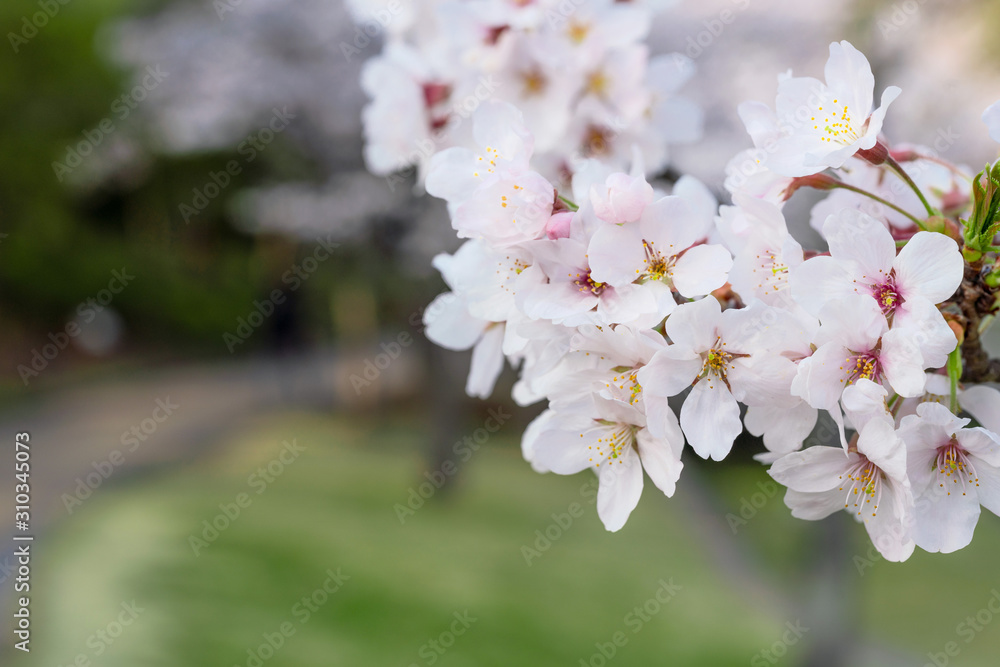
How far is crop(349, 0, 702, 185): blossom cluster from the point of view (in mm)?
1108

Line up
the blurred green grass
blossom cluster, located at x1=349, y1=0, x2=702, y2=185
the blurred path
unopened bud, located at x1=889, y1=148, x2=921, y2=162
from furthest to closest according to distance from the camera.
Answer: the blurred path
the blurred green grass
blossom cluster, located at x1=349, y1=0, x2=702, y2=185
unopened bud, located at x1=889, y1=148, x2=921, y2=162

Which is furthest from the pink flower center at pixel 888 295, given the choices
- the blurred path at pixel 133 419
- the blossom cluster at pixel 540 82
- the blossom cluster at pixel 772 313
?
the blurred path at pixel 133 419

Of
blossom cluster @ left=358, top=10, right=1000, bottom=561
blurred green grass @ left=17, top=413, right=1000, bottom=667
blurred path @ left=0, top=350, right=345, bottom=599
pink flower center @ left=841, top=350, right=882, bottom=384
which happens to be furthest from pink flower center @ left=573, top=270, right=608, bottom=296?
blurred path @ left=0, top=350, right=345, bottom=599

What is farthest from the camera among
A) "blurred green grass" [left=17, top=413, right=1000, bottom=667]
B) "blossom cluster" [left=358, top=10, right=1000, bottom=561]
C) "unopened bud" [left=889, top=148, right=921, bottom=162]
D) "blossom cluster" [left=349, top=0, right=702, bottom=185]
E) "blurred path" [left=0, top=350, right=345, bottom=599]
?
"blurred path" [left=0, top=350, right=345, bottom=599]

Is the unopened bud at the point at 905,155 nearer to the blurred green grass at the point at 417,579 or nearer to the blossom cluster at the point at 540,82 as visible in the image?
the blossom cluster at the point at 540,82

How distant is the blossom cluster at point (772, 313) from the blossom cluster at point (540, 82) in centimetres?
38

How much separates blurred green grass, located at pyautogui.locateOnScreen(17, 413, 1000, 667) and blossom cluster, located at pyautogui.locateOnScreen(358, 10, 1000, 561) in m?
2.97

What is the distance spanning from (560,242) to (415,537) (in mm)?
5500

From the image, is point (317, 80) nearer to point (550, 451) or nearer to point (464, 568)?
point (464, 568)

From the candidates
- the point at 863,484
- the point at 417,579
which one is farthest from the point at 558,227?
the point at 417,579

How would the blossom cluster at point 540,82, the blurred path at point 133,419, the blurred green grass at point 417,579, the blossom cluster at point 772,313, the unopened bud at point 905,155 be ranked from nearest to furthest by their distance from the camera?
the blossom cluster at point 772,313 < the unopened bud at point 905,155 < the blossom cluster at point 540,82 < the blurred green grass at point 417,579 < the blurred path at point 133,419

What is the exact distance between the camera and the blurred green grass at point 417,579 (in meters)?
4.13

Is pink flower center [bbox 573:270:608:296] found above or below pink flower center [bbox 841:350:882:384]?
above

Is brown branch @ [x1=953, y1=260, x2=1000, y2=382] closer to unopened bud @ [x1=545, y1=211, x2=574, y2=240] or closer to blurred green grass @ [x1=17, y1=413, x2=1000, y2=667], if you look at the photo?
unopened bud @ [x1=545, y1=211, x2=574, y2=240]
